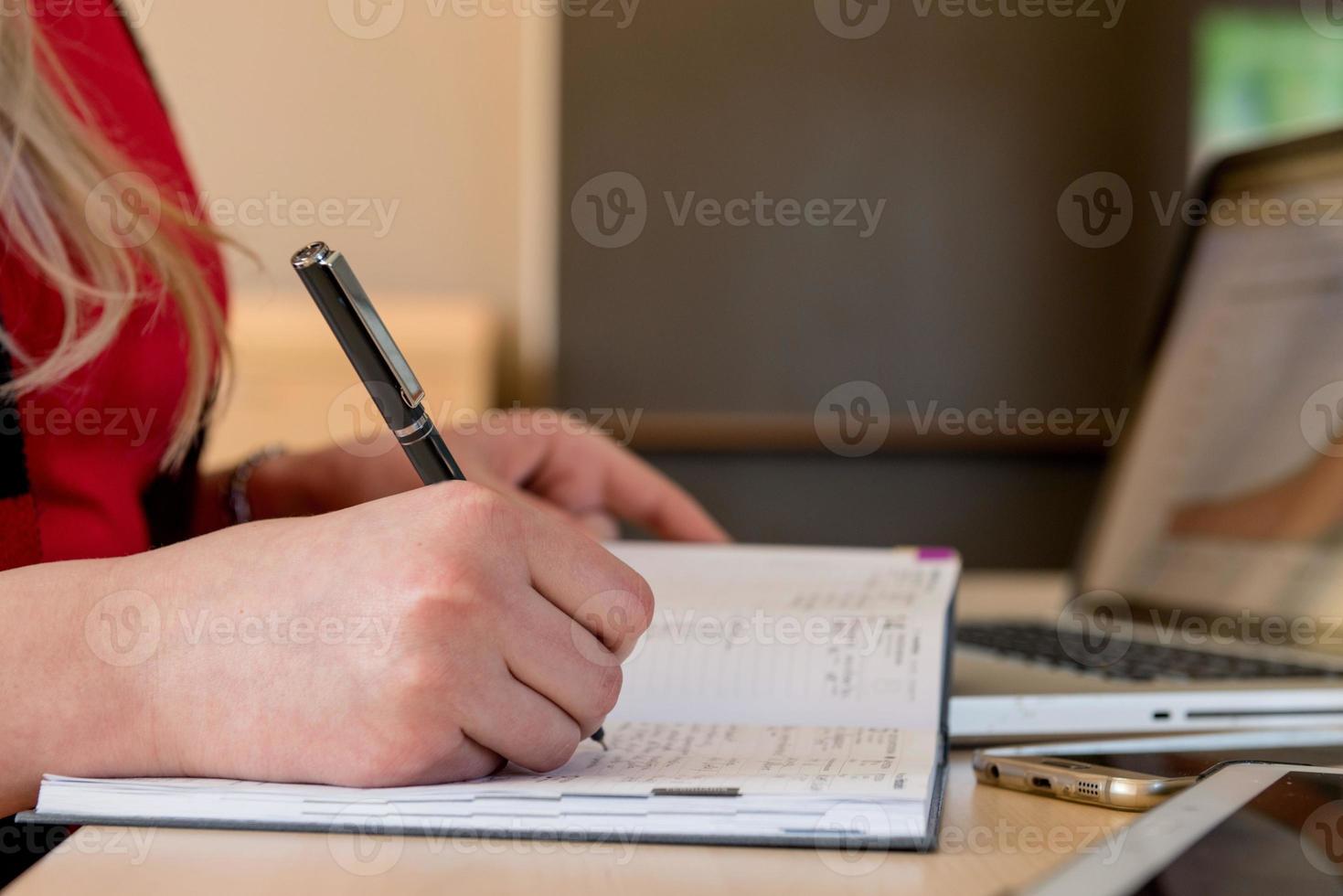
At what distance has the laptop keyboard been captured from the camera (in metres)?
0.62

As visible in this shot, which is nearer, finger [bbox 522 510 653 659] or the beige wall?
finger [bbox 522 510 653 659]

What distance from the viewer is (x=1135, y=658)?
69cm

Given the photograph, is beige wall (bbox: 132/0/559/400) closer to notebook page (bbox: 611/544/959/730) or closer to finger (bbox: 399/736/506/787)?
notebook page (bbox: 611/544/959/730)

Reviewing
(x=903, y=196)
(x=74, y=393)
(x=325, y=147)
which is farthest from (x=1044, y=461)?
(x=74, y=393)

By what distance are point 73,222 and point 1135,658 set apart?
0.63 metres

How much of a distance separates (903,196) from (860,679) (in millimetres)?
1256

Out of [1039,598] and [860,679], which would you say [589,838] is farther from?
[1039,598]

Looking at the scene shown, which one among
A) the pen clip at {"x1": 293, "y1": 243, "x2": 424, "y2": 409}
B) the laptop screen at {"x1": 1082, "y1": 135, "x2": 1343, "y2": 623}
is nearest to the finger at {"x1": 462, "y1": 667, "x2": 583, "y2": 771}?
the pen clip at {"x1": 293, "y1": 243, "x2": 424, "y2": 409}

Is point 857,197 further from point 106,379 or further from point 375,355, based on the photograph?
point 375,355

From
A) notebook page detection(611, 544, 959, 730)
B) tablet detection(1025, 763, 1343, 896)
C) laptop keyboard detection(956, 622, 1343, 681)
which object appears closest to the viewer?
tablet detection(1025, 763, 1343, 896)

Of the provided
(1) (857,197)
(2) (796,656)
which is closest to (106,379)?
(2) (796,656)

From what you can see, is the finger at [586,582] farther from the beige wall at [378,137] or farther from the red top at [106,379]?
the beige wall at [378,137]

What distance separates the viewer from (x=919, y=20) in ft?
5.45

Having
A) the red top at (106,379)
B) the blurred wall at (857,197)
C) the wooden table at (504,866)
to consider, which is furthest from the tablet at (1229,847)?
the blurred wall at (857,197)
